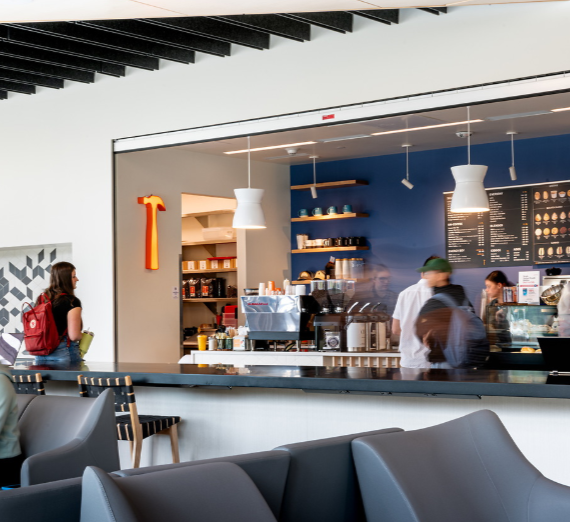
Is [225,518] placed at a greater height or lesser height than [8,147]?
lesser

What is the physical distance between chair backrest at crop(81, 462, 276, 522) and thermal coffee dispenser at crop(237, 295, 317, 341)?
4.59 meters

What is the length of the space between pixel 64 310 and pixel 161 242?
2.42 meters

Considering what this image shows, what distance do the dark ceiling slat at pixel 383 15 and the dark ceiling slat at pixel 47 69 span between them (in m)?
2.99

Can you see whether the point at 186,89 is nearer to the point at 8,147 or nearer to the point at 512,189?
the point at 8,147

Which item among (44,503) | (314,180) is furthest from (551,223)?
(44,503)

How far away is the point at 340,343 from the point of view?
661 centimetres

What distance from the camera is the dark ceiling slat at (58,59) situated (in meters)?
6.35

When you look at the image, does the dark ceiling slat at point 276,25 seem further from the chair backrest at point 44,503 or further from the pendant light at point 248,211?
the chair backrest at point 44,503

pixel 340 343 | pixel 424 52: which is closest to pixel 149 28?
pixel 424 52

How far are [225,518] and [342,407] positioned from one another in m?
2.25

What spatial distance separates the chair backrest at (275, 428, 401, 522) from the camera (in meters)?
2.05

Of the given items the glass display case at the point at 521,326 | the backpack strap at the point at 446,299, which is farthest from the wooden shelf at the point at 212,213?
the backpack strap at the point at 446,299

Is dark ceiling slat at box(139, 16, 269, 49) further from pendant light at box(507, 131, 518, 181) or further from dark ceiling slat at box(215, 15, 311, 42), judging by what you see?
pendant light at box(507, 131, 518, 181)

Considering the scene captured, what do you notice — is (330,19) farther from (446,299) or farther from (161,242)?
(161,242)
